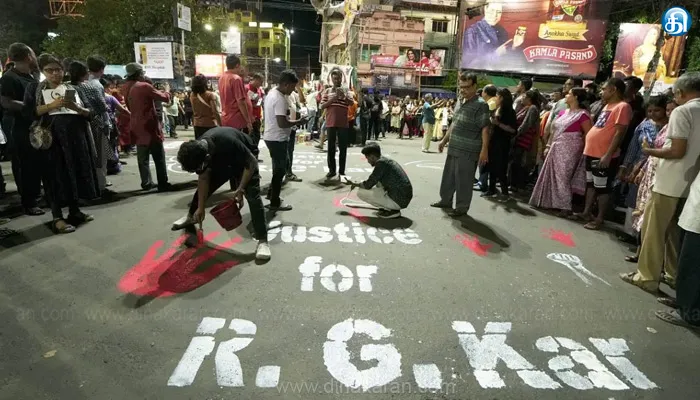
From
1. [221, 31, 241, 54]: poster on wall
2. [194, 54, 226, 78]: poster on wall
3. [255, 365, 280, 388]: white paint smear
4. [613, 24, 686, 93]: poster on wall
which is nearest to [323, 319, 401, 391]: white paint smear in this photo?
[255, 365, 280, 388]: white paint smear

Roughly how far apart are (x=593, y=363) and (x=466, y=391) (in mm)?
990

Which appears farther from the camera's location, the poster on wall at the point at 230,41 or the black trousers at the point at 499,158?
the poster on wall at the point at 230,41

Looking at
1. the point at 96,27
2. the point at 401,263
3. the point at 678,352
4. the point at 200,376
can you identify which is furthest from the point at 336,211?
the point at 96,27

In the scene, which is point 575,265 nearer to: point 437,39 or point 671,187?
point 671,187

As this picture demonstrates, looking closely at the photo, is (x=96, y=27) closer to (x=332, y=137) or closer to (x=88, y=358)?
(x=332, y=137)

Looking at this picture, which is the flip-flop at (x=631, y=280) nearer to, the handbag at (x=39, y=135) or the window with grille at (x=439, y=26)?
the handbag at (x=39, y=135)

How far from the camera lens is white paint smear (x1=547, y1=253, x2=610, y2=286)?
4.13 metres

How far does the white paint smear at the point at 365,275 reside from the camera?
12.2 ft

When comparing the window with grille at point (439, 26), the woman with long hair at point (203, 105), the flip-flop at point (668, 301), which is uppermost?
the window with grille at point (439, 26)

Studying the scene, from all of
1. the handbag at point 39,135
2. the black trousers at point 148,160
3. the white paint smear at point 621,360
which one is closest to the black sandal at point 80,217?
the handbag at point 39,135

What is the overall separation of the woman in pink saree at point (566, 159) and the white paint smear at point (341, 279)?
151 inches

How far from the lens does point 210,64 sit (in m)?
26.4

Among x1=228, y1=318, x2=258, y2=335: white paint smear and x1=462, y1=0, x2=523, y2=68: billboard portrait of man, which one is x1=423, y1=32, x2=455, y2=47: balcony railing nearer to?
x1=462, y1=0, x2=523, y2=68: billboard portrait of man

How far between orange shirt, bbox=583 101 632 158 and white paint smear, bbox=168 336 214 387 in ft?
16.8
